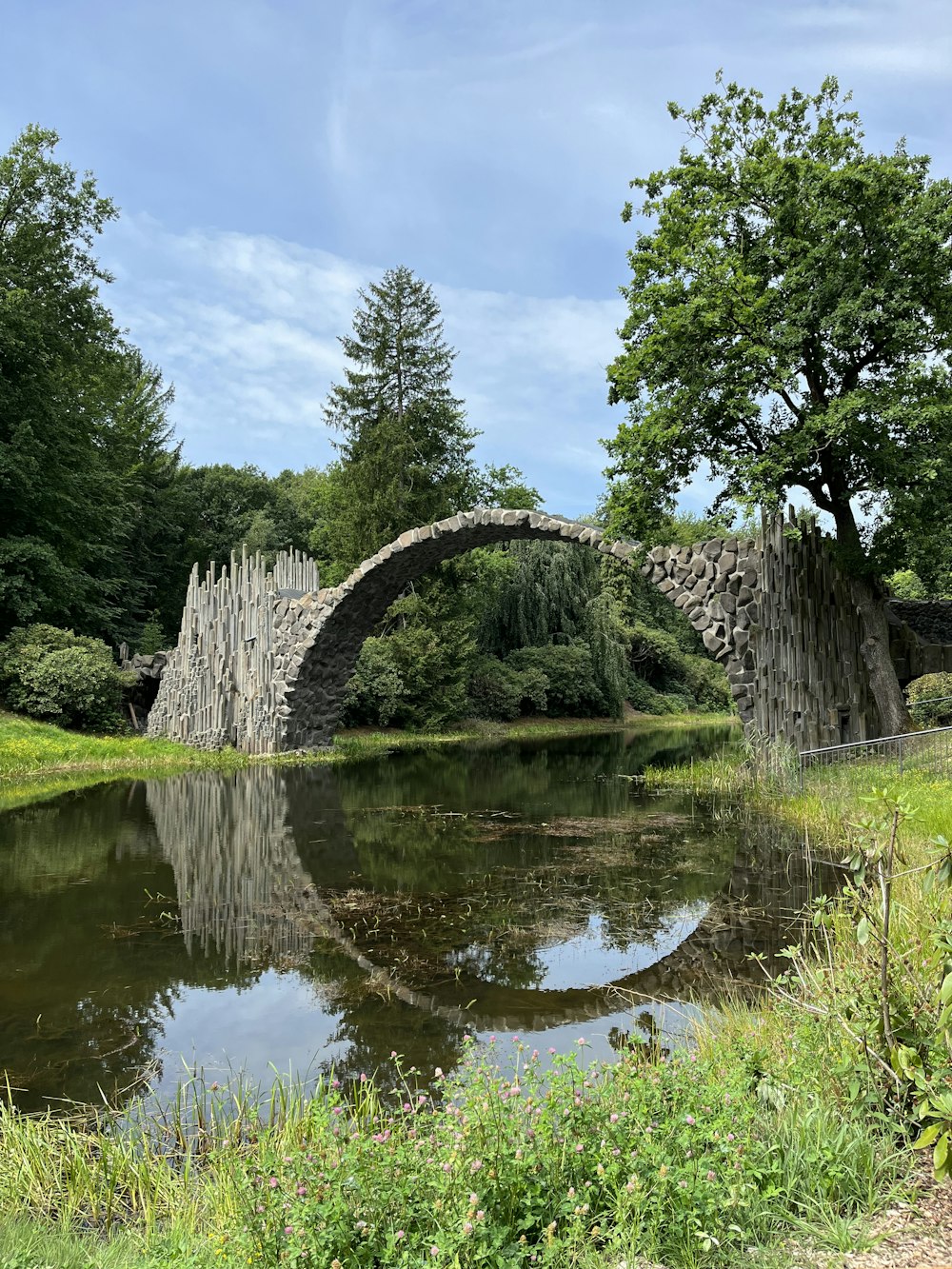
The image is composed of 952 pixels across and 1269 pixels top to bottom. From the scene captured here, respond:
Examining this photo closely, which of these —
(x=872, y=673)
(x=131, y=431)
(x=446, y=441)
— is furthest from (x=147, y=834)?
(x=131, y=431)

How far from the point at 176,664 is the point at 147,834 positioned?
1173 centimetres

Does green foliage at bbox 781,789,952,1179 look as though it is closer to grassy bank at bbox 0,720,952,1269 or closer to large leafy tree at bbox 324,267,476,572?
grassy bank at bbox 0,720,952,1269

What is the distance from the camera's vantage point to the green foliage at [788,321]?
10859mm

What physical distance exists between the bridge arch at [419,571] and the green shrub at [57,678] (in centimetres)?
380

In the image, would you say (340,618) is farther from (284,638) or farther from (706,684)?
(706,684)

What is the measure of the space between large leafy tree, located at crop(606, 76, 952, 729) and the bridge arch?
3.71 feet

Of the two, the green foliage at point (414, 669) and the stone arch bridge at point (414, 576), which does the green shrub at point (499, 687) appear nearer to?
the green foliage at point (414, 669)

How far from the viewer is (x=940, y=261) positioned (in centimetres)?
1078

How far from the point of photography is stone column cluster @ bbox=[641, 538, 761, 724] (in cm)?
1277

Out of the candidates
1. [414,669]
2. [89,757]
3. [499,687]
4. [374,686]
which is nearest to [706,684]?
[499,687]

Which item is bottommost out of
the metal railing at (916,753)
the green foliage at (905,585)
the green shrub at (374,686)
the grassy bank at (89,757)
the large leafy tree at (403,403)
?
the metal railing at (916,753)

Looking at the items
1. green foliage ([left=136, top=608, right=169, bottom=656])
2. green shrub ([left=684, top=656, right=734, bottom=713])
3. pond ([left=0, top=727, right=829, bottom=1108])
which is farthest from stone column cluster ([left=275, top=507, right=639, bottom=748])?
green shrub ([left=684, top=656, right=734, bottom=713])

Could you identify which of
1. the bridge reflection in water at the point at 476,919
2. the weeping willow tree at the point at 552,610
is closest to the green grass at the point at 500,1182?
the bridge reflection in water at the point at 476,919

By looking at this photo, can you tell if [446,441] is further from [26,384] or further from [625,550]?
[625,550]
